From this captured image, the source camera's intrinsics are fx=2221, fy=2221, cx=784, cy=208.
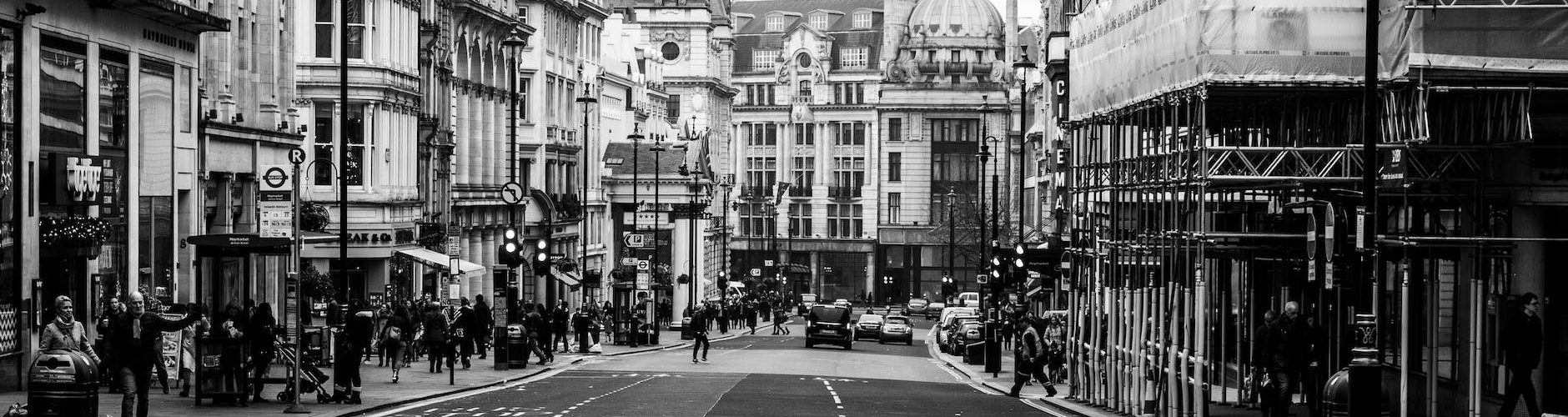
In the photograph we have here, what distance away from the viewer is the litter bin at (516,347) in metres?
41.5

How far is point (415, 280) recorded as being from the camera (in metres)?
59.2

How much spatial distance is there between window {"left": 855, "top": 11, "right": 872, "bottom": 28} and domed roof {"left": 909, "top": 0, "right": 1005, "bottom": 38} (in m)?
8.50

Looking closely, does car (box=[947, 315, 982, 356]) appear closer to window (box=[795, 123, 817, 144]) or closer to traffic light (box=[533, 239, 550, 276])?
traffic light (box=[533, 239, 550, 276])

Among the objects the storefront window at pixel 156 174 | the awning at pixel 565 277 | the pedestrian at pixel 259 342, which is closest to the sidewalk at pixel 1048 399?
the pedestrian at pixel 259 342

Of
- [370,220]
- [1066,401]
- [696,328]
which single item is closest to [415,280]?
[370,220]

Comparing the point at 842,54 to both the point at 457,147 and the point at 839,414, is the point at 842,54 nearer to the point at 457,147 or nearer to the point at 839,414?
the point at 457,147

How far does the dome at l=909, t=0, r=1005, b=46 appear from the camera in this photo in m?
161

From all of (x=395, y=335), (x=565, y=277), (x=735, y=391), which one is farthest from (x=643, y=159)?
(x=395, y=335)

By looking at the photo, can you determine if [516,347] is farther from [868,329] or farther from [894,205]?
[894,205]

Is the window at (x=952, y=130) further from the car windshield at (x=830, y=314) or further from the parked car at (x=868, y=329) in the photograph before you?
the car windshield at (x=830, y=314)

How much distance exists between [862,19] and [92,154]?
142040mm

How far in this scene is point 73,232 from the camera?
95.6ft

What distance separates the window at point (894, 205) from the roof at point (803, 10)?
1568 centimetres

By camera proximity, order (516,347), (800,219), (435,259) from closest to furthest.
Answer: (516,347), (435,259), (800,219)
